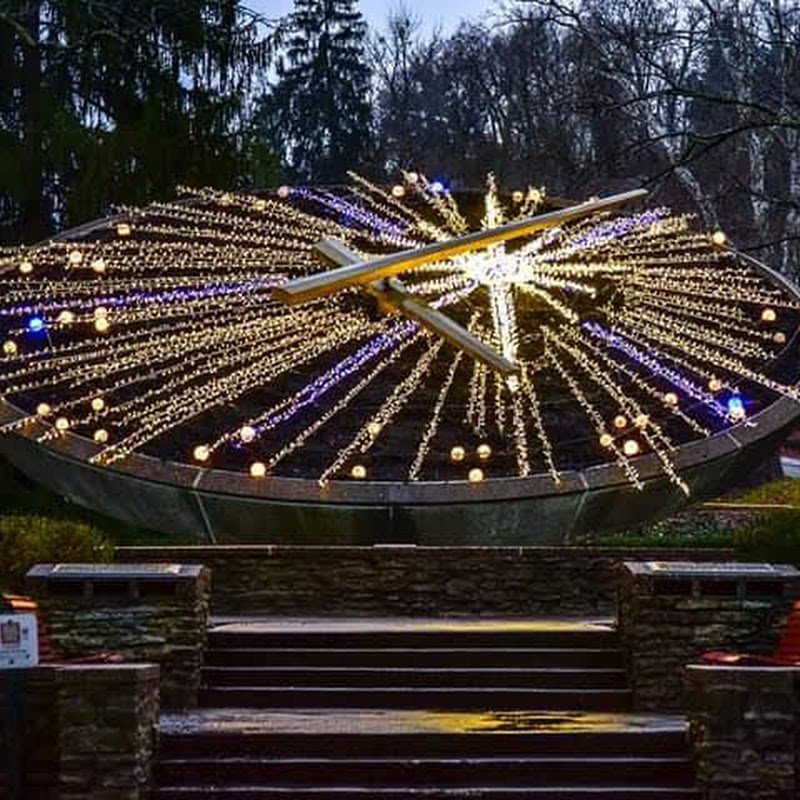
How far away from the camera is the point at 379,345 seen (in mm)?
16672

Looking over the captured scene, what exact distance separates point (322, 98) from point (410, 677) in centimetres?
4014

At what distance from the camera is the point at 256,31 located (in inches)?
915

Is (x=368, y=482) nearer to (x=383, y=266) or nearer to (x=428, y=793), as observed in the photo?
(x=383, y=266)

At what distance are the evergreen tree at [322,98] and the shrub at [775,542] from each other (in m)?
34.4

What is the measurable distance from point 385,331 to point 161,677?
699 cm

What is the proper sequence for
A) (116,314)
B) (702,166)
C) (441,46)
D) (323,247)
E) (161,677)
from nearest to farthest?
1. (161,677)
2. (323,247)
3. (116,314)
4. (702,166)
5. (441,46)

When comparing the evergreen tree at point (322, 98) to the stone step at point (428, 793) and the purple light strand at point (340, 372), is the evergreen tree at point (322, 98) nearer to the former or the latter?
the purple light strand at point (340, 372)

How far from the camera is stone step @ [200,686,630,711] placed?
1046 cm

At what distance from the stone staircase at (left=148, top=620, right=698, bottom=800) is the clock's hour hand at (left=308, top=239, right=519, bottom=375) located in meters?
1.86

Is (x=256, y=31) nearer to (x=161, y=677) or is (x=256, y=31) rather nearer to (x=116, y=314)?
(x=116, y=314)

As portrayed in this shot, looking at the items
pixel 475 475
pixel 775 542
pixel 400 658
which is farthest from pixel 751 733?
pixel 475 475

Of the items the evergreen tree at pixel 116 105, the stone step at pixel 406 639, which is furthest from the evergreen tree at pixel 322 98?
the stone step at pixel 406 639

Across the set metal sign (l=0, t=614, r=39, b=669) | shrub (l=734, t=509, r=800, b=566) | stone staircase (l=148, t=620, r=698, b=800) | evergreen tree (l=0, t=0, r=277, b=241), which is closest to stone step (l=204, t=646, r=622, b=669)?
stone staircase (l=148, t=620, r=698, b=800)

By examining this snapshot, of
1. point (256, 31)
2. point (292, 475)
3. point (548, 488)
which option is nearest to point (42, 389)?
point (292, 475)
